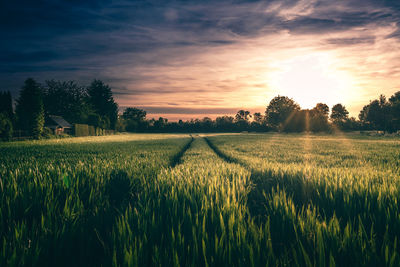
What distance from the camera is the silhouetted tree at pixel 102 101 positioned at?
301 feet

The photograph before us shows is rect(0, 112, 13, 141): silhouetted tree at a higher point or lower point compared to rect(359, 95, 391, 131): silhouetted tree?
lower

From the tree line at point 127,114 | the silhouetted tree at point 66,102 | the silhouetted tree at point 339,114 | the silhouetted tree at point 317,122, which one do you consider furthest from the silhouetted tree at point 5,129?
the silhouetted tree at point 339,114

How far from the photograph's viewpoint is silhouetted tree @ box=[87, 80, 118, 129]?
9185cm

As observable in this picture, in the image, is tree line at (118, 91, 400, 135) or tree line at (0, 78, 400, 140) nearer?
tree line at (0, 78, 400, 140)

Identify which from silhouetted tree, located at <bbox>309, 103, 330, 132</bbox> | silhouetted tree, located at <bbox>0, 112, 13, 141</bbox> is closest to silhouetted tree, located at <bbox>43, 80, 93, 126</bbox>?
silhouetted tree, located at <bbox>0, 112, 13, 141</bbox>

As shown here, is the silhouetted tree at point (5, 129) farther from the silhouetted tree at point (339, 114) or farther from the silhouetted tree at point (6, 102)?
the silhouetted tree at point (339, 114)

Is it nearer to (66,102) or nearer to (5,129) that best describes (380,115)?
(5,129)

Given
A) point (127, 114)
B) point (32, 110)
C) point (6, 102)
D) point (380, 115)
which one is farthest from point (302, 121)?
point (127, 114)

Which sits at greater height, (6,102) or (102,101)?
(102,101)

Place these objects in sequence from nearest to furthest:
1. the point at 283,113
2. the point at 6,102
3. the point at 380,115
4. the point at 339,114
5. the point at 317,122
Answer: the point at 6,102, the point at 380,115, the point at 317,122, the point at 283,113, the point at 339,114

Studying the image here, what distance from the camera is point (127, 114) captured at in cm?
13838

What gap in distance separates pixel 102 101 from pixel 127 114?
45.4 meters

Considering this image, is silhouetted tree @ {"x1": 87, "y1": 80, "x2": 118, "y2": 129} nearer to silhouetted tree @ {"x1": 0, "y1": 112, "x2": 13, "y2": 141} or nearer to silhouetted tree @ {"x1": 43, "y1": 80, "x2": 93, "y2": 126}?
silhouetted tree @ {"x1": 43, "y1": 80, "x2": 93, "y2": 126}

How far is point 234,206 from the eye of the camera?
266 cm
